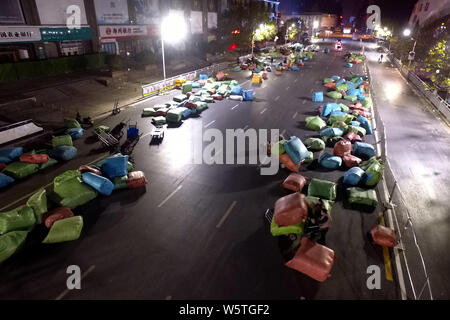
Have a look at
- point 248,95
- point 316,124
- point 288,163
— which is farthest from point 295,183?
point 248,95

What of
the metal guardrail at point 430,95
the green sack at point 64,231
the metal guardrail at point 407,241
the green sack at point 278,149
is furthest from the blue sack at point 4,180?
the metal guardrail at point 430,95

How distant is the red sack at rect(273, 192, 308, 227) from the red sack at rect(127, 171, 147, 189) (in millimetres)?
6857

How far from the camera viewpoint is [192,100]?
85.9ft

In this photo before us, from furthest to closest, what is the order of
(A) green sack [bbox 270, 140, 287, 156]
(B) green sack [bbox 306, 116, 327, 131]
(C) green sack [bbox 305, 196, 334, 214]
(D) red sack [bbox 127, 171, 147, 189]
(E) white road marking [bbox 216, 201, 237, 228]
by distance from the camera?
(B) green sack [bbox 306, 116, 327, 131], (A) green sack [bbox 270, 140, 287, 156], (D) red sack [bbox 127, 171, 147, 189], (E) white road marking [bbox 216, 201, 237, 228], (C) green sack [bbox 305, 196, 334, 214]

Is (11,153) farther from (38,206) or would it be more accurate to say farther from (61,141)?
(38,206)

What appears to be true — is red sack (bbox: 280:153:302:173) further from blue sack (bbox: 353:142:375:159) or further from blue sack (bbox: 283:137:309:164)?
blue sack (bbox: 353:142:375:159)

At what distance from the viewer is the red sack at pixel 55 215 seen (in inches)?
423

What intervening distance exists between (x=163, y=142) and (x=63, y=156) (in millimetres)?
6013

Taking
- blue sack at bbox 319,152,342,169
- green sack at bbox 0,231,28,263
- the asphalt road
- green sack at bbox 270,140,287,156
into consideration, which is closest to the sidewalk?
the asphalt road

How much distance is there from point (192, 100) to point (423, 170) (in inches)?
740

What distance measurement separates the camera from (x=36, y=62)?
29891mm

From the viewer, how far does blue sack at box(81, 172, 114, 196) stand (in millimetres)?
12508
